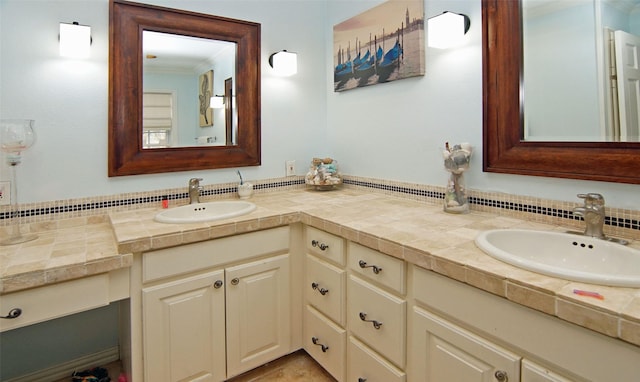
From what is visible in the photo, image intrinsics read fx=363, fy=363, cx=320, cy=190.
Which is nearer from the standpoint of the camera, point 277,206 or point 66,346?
point 66,346

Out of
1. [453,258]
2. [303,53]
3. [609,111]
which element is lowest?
[453,258]

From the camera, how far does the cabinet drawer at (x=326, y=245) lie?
1618mm

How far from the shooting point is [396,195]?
219cm

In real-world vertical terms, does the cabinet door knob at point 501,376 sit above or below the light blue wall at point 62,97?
below

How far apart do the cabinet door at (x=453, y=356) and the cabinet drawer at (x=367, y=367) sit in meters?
0.11

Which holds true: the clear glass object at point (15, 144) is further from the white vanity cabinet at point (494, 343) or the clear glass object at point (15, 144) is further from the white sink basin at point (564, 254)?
the white sink basin at point (564, 254)

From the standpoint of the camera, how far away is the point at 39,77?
1.68 metres

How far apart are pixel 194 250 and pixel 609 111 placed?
170 cm

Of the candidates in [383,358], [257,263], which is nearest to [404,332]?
[383,358]

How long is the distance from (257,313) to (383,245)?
2.58 ft

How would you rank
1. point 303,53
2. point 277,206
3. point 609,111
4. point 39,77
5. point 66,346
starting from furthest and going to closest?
point 303,53
point 277,206
point 66,346
point 39,77
point 609,111

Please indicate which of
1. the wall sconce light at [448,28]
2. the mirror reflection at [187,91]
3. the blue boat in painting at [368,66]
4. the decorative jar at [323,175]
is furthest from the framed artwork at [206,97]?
the wall sconce light at [448,28]

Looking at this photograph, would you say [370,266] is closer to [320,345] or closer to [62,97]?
[320,345]

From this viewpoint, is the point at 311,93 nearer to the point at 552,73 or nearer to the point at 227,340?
the point at 552,73
